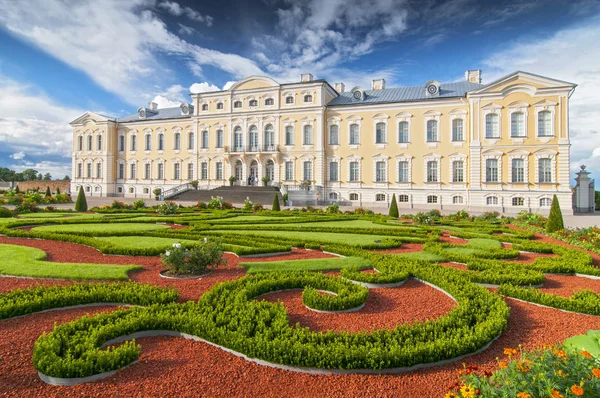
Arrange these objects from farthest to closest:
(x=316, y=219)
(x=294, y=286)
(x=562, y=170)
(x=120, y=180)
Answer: (x=120, y=180) → (x=562, y=170) → (x=316, y=219) → (x=294, y=286)

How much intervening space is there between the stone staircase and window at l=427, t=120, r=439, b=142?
12.7 m

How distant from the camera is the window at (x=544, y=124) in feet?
82.2

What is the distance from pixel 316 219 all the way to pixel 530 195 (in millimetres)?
18004

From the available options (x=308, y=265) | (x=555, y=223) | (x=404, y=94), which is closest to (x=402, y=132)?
(x=404, y=94)

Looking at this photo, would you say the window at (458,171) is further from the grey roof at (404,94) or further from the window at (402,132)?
the grey roof at (404,94)

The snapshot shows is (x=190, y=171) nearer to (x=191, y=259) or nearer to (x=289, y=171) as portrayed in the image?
(x=289, y=171)

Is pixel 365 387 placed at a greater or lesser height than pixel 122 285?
lesser

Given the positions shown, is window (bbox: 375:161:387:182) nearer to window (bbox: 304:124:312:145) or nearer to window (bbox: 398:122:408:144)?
window (bbox: 398:122:408:144)

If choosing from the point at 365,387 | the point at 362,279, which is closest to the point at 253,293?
the point at 362,279

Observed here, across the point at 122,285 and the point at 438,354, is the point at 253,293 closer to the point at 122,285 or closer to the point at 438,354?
the point at 122,285

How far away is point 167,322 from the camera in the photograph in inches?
157

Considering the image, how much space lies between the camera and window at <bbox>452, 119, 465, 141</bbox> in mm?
27719

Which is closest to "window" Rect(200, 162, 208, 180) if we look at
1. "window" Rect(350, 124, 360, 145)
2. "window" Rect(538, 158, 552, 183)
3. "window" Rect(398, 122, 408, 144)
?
"window" Rect(350, 124, 360, 145)

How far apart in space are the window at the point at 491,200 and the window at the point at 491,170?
1.25 metres
